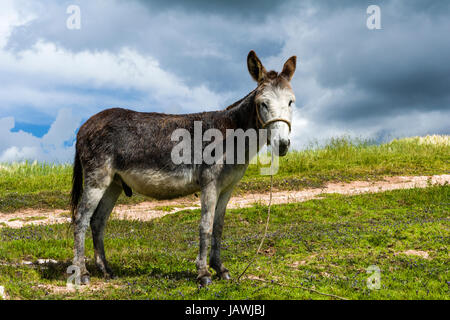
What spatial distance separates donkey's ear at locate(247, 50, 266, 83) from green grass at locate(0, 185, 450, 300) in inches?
126

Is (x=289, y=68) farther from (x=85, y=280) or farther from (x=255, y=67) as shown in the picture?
(x=85, y=280)

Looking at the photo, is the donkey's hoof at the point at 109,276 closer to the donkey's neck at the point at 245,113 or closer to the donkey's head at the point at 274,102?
the donkey's neck at the point at 245,113

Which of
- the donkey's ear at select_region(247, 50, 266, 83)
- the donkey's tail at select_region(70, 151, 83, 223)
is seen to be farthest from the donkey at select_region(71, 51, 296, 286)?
the donkey's tail at select_region(70, 151, 83, 223)

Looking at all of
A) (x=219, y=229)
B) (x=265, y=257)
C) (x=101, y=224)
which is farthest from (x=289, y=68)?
(x=101, y=224)

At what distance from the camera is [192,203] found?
16062 mm

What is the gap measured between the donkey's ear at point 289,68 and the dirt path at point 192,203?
8.13 metres

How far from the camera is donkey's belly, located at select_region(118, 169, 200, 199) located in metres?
6.40

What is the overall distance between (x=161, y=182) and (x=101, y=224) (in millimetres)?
1644
